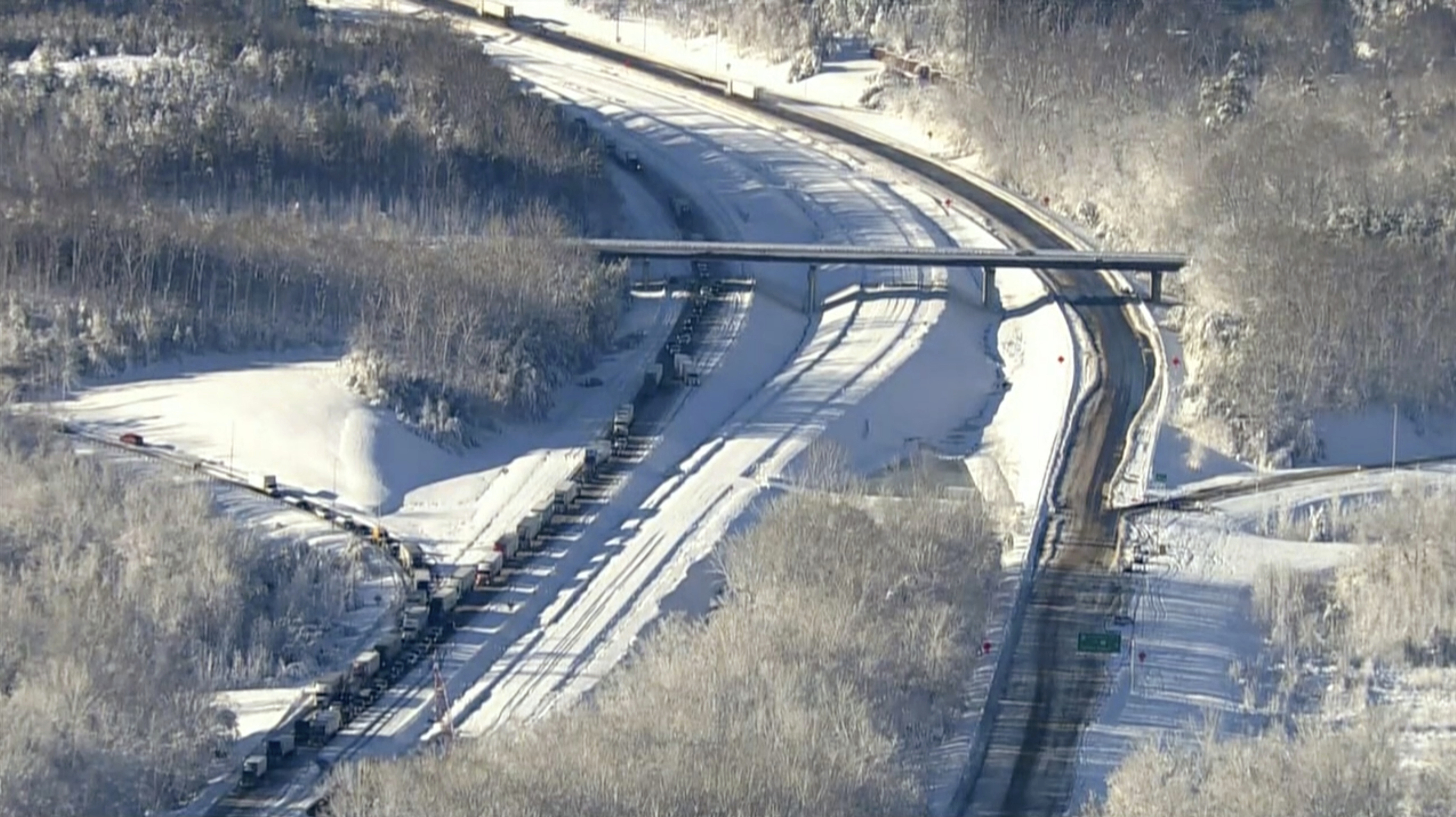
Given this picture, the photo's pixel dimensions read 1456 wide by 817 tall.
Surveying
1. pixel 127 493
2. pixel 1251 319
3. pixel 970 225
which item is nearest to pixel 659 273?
pixel 970 225

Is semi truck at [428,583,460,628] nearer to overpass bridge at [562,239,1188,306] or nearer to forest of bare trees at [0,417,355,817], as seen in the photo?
forest of bare trees at [0,417,355,817]

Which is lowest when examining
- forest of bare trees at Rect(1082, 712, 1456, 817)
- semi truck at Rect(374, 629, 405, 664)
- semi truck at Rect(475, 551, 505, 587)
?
semi truck at Rect(374, 629, 405, 664)

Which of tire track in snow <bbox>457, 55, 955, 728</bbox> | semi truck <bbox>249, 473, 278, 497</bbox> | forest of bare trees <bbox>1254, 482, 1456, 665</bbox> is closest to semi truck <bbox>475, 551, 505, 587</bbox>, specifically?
tire track in snow <bbox>457, 55, 955, 728</bbox>

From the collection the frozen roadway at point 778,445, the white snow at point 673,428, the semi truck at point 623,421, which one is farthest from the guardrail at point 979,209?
the semi truck at point 623,421

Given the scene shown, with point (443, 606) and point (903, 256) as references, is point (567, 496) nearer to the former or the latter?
point (443, 606)

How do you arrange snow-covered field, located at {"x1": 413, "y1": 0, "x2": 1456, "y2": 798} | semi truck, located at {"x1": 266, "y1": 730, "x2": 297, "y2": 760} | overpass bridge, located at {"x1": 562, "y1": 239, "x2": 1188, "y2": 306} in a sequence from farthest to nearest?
overpass bridge, located at {"x1": 562, "y1": 239, "x2": 1188, "y2": 306}
snow-covered field, located at {"x1": 413, "y1": 0, "x2": 1456, "y2": 798}
semi truck, located at {"x1": 266, "y1": 730, "x2": 297, "y2": 760}

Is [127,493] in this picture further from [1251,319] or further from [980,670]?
[1251,319]
